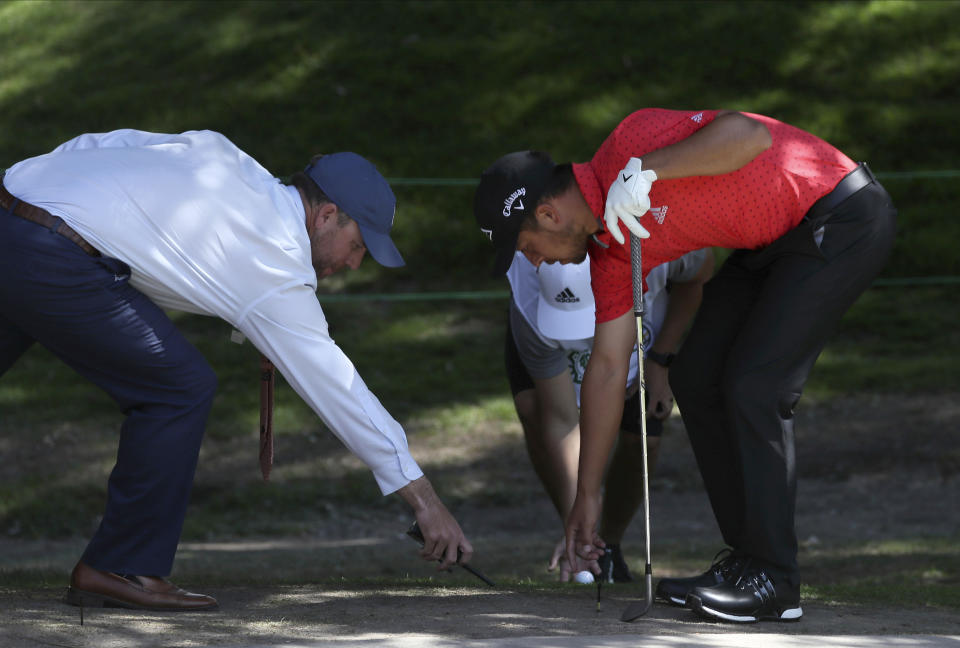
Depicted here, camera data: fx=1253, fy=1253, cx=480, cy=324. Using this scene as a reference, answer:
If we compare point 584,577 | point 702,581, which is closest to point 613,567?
point 584,577

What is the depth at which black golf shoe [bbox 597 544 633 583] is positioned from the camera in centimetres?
474


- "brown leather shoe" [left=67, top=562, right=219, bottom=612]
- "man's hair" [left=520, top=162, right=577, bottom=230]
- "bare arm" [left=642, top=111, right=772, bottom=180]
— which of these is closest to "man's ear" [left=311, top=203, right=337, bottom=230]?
"man's hair" [left=520, top=162, right=577, bottom=230]

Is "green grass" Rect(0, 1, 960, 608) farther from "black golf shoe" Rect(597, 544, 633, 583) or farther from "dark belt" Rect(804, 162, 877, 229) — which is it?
"dark belt" Rect(804, 162, 877, 229)

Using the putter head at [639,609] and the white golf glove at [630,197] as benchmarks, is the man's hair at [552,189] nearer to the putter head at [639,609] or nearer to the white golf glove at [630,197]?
the white golf glove at [630,197]

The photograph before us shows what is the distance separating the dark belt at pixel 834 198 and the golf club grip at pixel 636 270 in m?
0.50

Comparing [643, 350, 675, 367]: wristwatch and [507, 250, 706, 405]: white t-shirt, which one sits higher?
[507, 250, 706, 405]: white t-shirt

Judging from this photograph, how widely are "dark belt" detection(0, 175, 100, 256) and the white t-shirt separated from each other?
1.84 m

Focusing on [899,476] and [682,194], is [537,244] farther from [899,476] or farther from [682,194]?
[899,476]

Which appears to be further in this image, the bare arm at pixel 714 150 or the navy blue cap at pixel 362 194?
the navy blue cap at pixel 362 194

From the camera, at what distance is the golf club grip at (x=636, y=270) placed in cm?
338

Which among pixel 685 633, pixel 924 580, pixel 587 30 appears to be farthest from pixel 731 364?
pixel 587 30

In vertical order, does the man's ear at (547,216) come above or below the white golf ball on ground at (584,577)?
above

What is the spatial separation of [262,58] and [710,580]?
34.6 feet

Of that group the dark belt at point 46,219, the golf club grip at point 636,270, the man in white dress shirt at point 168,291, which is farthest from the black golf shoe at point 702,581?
the dark belt at point 46,219
